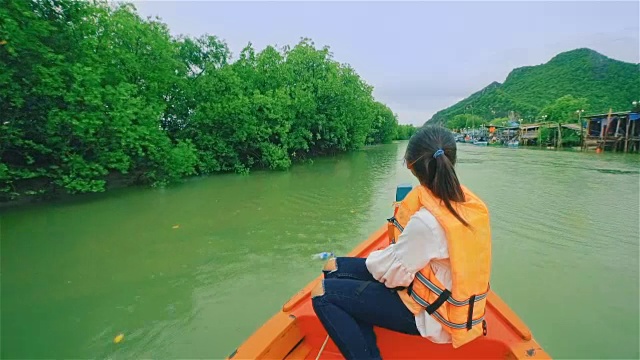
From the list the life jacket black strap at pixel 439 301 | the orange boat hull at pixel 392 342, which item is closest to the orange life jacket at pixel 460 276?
the life jacket black strap at pixel 439 301

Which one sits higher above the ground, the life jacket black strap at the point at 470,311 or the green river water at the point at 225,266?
the life jacket black strap at the point at 470,311

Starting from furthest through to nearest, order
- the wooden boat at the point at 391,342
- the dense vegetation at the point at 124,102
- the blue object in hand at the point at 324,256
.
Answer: the dense vegetation at the point at 124,102
the blue object in hand at the point at 324,256
the wooden boat at the point at 391,342

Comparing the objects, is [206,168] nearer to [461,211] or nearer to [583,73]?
[461,211]

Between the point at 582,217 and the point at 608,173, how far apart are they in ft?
28.4

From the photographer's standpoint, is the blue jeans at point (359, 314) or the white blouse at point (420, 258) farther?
the blue jeans at point (359, 314)

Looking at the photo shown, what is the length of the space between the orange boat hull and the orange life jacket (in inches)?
16.4

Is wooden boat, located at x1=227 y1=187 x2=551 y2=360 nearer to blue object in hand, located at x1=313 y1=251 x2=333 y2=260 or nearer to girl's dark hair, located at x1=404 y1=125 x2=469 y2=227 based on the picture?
girl's dark hair, located at x1=404 y1=125 x2=469 y2=227

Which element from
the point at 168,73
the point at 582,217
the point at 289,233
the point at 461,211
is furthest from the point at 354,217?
the point at 168,73

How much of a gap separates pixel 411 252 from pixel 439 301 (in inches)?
10.4

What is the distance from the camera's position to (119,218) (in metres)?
6.99

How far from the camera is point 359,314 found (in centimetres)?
174

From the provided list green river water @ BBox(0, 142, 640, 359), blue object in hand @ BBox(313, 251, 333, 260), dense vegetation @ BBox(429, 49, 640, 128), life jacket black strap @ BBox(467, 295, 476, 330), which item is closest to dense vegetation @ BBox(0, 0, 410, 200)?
green river water @ BBox(0, 142, 640, 359)

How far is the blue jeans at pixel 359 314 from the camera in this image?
169cm

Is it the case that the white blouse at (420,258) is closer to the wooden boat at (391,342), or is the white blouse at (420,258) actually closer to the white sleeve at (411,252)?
the white sleeve at (411,252)
